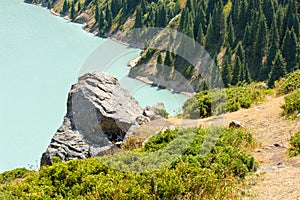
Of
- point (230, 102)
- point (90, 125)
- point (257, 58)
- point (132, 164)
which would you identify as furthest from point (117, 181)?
point (257, 58)

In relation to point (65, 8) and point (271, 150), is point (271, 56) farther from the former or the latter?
point (65, 8)

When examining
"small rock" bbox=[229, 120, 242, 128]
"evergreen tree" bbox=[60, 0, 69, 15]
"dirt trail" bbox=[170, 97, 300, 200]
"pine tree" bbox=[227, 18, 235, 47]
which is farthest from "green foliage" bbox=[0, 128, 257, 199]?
"evergreen tree" bbox=[60, 0, 69, 15]

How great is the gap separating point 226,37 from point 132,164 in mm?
88412

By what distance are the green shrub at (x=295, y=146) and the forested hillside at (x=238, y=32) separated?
198 ft

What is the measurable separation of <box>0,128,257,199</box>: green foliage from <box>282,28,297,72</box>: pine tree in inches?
2798

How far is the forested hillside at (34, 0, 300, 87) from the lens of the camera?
283 feet

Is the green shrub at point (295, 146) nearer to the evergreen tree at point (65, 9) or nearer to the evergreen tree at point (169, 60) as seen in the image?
the evergreen tree at point (169, 60)

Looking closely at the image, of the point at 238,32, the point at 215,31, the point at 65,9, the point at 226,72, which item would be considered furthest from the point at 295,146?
the point at 65,9

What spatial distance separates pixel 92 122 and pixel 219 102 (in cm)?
926

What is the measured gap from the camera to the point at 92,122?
1131 inches

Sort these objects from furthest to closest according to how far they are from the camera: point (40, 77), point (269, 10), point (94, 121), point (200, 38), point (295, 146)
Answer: point (200, 38) → point (269, 10) → point (40, 77) → point (94, 121) → point (295, 146)

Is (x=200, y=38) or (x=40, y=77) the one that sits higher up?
(x=200, y=38)

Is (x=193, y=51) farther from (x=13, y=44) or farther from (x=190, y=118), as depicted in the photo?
(x=190, y=118)

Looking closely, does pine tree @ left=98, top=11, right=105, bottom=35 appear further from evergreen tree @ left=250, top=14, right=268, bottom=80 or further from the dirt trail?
the dirt trail
